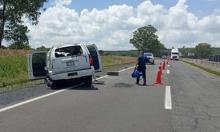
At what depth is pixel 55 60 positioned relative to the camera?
70.5ft

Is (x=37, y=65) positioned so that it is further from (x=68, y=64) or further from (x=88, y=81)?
(x=88, y=81)

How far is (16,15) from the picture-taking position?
67000 millimetres

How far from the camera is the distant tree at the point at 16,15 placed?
6638 cm

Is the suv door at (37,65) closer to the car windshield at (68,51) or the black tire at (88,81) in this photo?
the car windshield at (68,51)

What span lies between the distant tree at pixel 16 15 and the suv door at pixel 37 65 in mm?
43329

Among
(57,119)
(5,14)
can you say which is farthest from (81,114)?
(5,14)

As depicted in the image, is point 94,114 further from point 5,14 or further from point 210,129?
point 5,14

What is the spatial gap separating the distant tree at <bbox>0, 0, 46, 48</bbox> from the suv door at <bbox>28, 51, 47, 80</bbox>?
4333 cm

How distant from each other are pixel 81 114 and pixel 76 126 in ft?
6.64

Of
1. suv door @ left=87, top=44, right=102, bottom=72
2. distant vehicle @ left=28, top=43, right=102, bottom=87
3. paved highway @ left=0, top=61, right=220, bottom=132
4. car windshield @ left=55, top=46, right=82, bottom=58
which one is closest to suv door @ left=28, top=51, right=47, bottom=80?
distant vehicle @ left=28, top=43, right=102, bottom=87

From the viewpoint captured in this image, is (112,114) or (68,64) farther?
(68,64)

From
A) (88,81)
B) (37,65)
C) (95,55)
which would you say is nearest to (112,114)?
(88,81)

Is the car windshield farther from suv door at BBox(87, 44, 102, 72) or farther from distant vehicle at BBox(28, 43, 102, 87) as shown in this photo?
suv door at BBox(87, 44, 102, 72)

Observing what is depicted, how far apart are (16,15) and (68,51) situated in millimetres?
46356
